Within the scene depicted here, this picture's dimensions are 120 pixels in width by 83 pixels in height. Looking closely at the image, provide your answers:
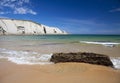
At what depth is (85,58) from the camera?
1.82 m

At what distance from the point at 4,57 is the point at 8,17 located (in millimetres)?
495

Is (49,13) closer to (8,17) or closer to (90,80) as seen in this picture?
(8,17)

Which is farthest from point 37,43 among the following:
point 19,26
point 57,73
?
point 57,73

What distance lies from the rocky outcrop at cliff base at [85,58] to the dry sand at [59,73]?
68 mm

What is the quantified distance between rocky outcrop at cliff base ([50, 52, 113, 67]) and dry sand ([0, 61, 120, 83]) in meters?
0.07

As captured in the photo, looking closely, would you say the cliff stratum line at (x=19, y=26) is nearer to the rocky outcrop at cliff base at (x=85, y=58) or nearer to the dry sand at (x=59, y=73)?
the rocky outcrop at cliff base at (x=85, y=58)

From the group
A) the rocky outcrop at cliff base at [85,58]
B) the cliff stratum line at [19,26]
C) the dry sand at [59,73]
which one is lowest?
the dry sand at [59,73]

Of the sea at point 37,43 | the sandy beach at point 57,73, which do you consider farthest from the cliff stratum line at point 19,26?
the sandy beach at point 57,73

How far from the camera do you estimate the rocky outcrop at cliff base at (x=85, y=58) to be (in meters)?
1.77

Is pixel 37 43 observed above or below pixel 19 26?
below

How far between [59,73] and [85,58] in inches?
16.1

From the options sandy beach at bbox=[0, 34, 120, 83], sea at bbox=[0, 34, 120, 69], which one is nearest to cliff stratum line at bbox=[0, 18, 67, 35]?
sea at bbox=[0, 34, 120, 69]

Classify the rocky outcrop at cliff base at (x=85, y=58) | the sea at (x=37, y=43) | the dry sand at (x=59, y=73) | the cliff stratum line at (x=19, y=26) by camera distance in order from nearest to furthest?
1. the dry sand at (x=59, y=73)
2. the rocky outcrop at cliff base at (x=85, y=58)
3. the sea at (x=37, y=43)
4. the cliff stratum line at (x=19, y=26)

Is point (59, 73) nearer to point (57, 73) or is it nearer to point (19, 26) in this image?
point (57, 73)
